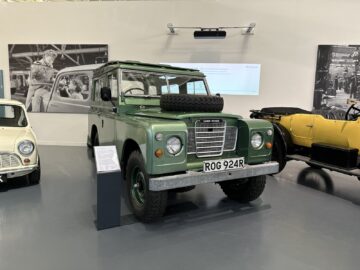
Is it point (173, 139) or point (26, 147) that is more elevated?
point (173, 139)

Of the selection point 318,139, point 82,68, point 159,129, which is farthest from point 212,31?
point 159,129

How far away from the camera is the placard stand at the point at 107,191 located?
268 centimetres

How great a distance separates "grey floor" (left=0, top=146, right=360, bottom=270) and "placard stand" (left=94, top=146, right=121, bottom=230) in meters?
0.11

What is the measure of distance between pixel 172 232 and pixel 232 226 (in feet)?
2.18

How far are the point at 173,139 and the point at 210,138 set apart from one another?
1.70 feet

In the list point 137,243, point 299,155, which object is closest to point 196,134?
point 137,243

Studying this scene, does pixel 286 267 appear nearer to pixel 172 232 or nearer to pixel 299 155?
pixel 172 232

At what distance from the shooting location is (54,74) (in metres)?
7.45

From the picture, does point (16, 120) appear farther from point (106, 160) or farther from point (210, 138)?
point (210, 138)

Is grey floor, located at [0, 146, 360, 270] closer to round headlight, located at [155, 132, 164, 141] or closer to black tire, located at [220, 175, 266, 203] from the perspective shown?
black tire, located at [220, 175, 266, 203]

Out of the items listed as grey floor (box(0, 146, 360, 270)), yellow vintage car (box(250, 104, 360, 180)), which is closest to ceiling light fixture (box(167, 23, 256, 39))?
yellow vintage car (box(250, 104, 360, 180))

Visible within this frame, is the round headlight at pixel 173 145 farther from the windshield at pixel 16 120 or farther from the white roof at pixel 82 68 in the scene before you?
the white roof at pixel 82 68

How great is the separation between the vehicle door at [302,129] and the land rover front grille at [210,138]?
197cm

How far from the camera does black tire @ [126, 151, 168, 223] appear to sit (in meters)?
2.69
